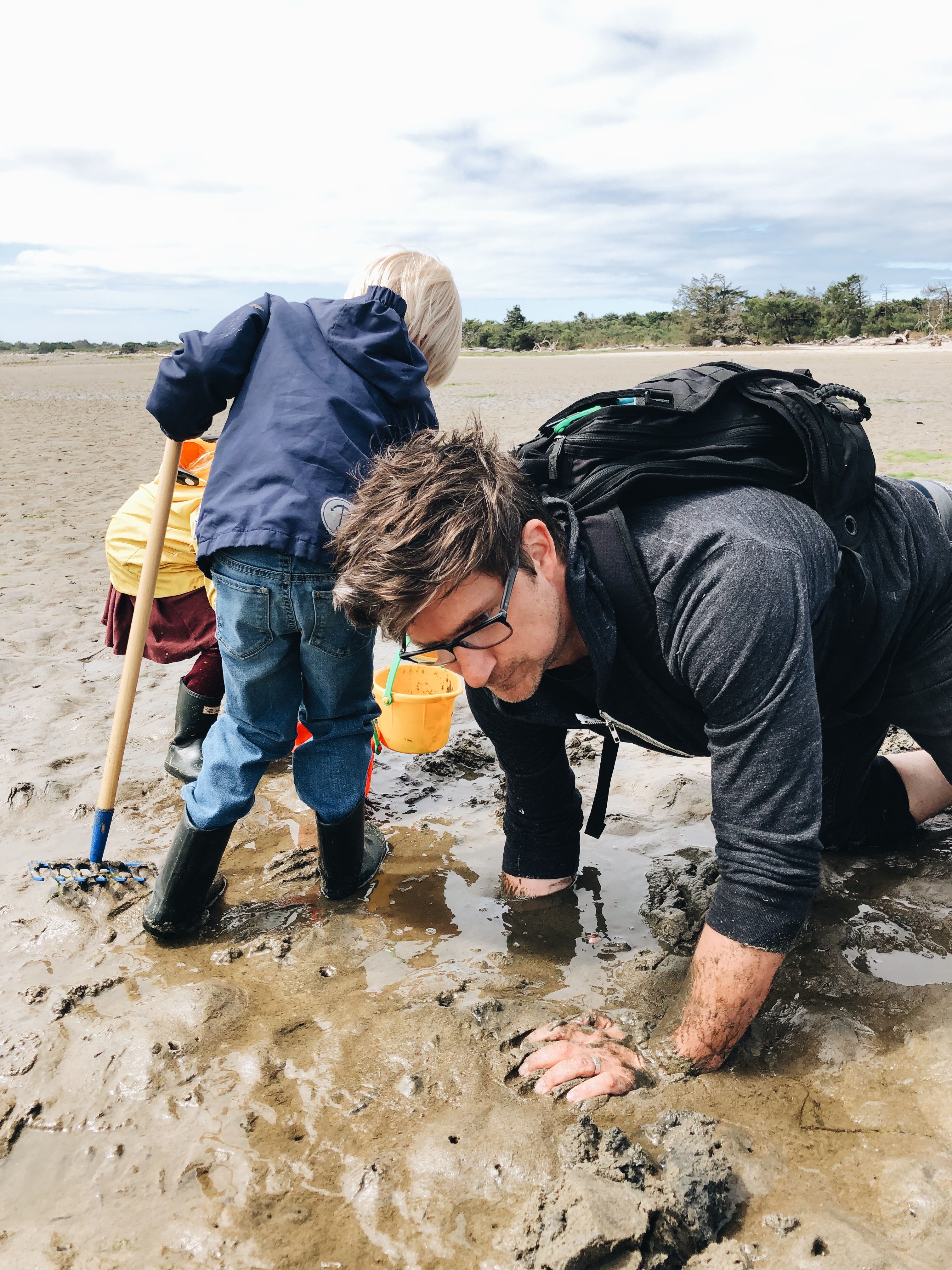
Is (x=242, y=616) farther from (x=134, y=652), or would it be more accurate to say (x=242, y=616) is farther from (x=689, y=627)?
(x=689, y=627)

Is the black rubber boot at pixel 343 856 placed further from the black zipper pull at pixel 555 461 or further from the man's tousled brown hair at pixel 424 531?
the black zipper pull at pixel 555 461

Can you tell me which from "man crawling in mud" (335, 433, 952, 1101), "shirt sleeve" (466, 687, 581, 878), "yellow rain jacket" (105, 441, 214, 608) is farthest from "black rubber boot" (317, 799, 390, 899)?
"yellow rain jacket" (105, 441, 214, 608)

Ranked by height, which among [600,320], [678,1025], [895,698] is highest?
[600,320]

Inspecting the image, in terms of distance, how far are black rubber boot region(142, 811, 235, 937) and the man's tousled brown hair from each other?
3.33ft

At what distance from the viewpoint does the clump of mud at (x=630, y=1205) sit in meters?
1.63

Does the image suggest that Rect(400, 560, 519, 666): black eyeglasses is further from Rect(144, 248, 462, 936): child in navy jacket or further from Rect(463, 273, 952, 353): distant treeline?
Rect(463, 273, 952, 353): distant treeline

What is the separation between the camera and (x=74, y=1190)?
1.88 metres

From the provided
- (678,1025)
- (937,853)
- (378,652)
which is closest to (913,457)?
(378,652)

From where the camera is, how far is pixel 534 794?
263 centimetres

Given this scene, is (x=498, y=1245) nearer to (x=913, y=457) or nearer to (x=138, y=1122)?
(x=138, y=1122)

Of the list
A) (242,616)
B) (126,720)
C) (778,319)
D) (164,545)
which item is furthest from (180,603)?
(778,319)

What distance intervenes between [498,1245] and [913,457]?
827cm

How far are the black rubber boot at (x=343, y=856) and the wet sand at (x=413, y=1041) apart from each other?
0.09 metres

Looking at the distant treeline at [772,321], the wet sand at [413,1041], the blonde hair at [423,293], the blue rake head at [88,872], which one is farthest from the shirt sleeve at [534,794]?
the distant treeline at [772,321]
